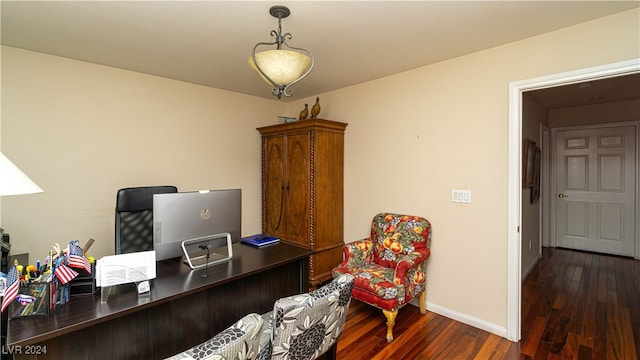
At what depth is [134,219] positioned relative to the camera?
245 cm

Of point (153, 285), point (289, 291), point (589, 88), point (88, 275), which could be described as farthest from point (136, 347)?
point (589, 88)

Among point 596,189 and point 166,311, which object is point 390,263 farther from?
point 596,189

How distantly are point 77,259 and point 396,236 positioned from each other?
252 centimetres

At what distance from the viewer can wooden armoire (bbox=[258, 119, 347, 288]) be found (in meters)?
3.45

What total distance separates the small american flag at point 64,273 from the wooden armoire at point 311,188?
2.27m

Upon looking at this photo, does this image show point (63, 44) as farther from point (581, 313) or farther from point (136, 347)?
point (581, 313)

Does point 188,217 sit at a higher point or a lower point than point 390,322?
higher

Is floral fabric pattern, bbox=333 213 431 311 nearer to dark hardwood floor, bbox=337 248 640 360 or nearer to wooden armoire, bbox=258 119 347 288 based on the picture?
dark hardwood floor, bbox=337 248 640 360

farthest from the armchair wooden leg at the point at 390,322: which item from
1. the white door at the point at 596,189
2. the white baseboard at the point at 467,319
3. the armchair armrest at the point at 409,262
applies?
the white door at the point at 596,189

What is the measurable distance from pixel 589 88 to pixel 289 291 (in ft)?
14.5

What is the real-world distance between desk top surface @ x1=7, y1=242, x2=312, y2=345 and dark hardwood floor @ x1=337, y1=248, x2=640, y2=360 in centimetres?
103

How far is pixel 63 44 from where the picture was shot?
2441 millimetres


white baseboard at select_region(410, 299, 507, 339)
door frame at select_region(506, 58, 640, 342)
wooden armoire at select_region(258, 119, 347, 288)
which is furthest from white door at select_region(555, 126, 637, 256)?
wooden armoire at select_region(258, 119, 347, 288)

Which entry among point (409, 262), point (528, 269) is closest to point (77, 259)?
point (409, 262)
